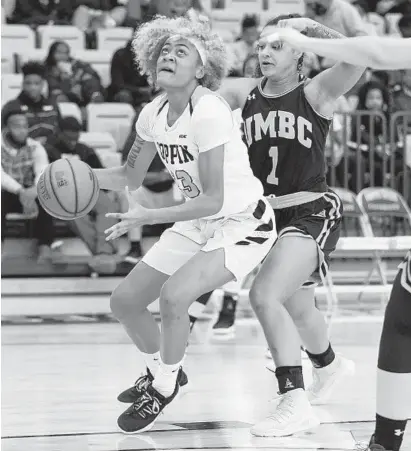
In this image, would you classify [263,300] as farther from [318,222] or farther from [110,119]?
[110,119]

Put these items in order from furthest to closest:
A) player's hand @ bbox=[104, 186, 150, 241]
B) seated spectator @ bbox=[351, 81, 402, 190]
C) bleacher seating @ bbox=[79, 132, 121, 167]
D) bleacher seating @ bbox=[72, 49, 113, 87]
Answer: bleacher seating @ bbox=[72, 49, 113, 87], bleacher seating @ bbox=[79, 132, 121, 167], seated spectator @ bbox=[351, 81, 402, 190], player's hand @ bbox=[104, 186, 150, 241]

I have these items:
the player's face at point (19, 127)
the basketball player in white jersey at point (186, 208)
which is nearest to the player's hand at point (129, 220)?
the basketball player in white jersey at point (186, 208)

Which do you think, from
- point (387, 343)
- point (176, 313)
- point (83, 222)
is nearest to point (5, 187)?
point (83, 222)

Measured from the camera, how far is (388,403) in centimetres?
348

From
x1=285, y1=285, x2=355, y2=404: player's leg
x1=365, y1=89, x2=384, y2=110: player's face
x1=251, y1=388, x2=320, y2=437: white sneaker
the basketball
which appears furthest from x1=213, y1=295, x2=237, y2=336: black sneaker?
x1=365, y1=89, x2=384, y2=110: player's face

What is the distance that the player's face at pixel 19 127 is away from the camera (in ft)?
30.7

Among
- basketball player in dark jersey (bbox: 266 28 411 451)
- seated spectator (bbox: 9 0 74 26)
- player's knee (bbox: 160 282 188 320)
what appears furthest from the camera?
seated spectator (bbox: 9 0 74 26)

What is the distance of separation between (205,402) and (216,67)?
1615 mm

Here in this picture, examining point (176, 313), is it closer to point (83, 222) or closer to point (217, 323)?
point (217, 323)

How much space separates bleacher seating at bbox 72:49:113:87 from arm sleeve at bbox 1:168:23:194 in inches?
119

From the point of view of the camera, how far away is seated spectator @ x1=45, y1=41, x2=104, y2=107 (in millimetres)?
11154

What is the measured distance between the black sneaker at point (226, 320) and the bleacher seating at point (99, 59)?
501cm

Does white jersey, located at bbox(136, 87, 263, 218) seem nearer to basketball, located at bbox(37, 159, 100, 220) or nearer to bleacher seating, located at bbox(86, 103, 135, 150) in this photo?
basketball, located at bbox(37, 159, 100, 220)

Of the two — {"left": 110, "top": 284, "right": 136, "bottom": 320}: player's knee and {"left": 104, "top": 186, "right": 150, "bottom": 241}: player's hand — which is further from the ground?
{"left": 104, "top": 186, "right": 150, "bottom": 241}: player's hand
